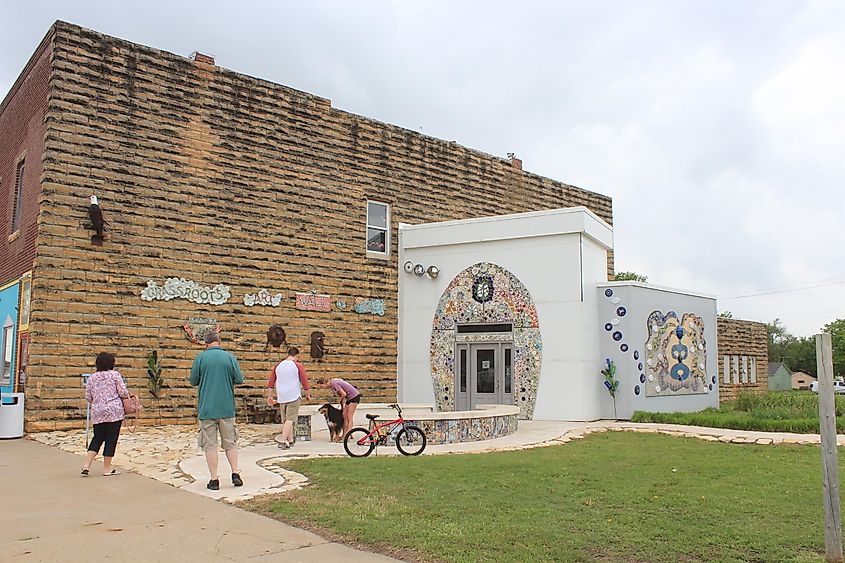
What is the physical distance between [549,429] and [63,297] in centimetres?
1013

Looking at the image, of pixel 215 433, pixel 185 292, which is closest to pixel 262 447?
pixel 215 433

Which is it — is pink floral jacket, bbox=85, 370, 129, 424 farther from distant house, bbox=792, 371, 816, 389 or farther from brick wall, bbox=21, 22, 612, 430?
distant house, bbox=792, 371, 816, 389

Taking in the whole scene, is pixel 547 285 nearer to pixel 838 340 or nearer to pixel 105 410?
pixel 105 410

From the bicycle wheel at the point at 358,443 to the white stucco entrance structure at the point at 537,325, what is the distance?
6620 mm

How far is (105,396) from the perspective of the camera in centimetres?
972

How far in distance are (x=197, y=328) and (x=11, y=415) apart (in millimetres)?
4016

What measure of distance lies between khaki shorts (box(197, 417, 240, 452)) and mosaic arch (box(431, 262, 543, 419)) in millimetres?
10714

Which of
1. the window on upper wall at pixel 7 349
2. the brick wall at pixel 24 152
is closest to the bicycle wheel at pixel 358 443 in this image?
the brick wall at pixel 24 152

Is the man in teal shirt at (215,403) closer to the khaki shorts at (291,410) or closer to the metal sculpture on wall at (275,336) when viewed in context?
the khaki shorts at (291,410)

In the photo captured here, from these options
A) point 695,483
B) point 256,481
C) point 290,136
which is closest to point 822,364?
point 695,483

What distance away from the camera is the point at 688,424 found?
16812 millimetres

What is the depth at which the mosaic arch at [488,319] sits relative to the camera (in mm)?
18406

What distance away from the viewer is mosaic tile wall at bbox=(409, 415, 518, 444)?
42.5 ft

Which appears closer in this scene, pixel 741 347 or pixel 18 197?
pixel 18 197
